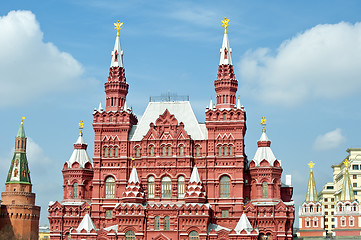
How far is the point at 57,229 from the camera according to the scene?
95.4 m

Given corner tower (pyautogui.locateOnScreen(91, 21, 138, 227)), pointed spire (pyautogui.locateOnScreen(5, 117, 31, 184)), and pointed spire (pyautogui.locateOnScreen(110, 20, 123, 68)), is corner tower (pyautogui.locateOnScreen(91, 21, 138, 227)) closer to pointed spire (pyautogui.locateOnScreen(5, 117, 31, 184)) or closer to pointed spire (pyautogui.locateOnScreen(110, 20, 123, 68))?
pointed spire (pyautogui.locateOnScreen(110, 20, 123, 68))

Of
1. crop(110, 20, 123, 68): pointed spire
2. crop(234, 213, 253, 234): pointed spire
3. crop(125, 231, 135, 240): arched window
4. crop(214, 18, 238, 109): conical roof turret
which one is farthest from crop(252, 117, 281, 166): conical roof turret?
crop(110, 20, 123, 68): pointed spire

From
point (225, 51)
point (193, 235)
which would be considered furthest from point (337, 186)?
point (193, 235)

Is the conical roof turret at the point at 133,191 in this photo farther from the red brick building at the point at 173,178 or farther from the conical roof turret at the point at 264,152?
the conical roof turret at the point at 264,152

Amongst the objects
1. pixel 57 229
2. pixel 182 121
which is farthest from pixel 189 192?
pixel 57 229

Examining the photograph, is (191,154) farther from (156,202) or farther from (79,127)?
(79,127)

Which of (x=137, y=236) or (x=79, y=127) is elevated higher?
(x=79, y=127)

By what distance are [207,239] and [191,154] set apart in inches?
526

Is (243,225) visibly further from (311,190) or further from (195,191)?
(311,190)

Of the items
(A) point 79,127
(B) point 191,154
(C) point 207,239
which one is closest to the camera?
(C) point 207,239

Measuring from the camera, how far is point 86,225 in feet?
298

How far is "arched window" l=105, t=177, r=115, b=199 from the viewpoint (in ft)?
314

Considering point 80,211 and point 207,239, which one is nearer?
point 207,239

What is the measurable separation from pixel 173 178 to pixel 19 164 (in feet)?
144
